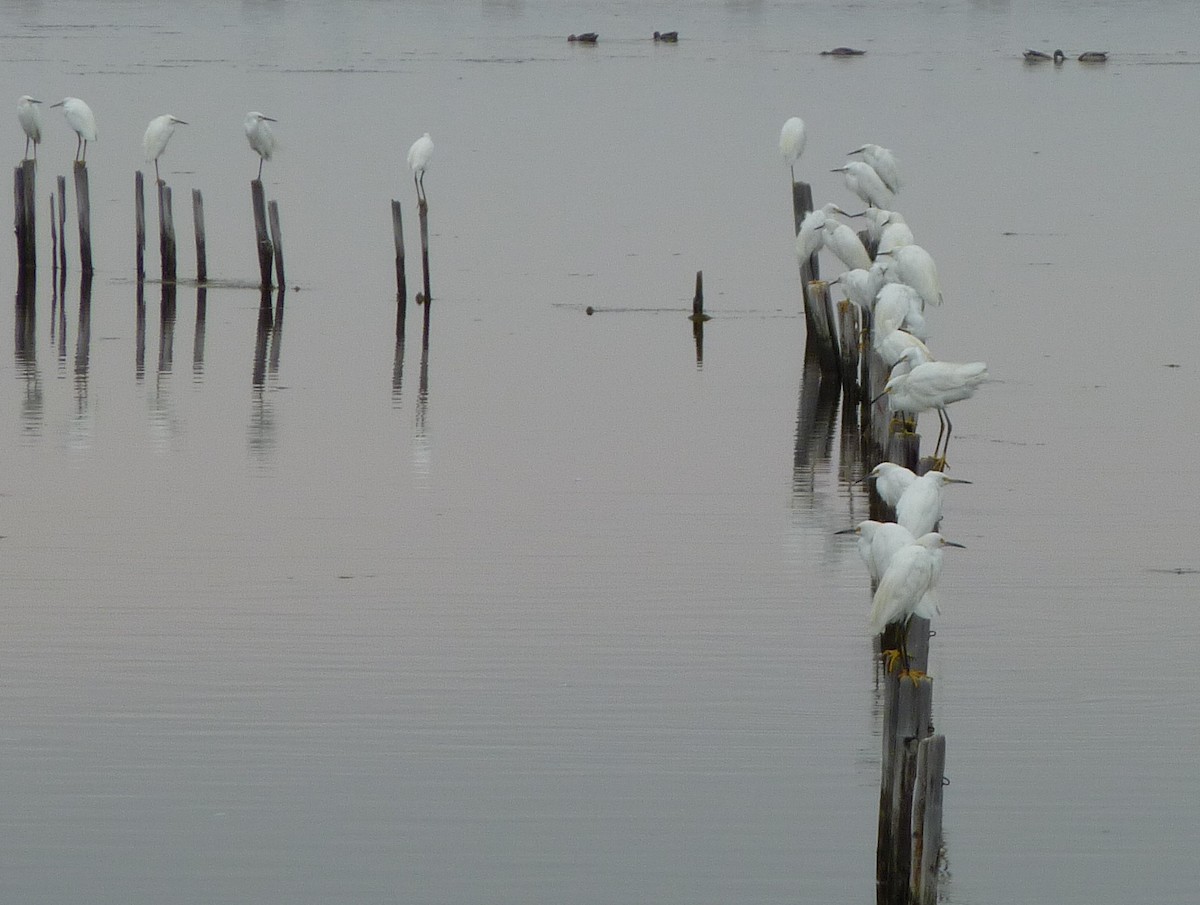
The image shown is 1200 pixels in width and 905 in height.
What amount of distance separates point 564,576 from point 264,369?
8.34 m

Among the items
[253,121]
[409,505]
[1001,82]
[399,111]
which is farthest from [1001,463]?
[1001,82]

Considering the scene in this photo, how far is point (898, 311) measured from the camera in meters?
13.7

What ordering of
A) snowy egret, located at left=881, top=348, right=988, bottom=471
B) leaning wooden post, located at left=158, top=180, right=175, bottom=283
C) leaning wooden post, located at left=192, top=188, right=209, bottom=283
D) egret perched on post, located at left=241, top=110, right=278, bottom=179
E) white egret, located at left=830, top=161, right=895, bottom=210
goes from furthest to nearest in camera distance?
egret perched on post, located at left=241, top=110, right=278, bottom=179 → leaning wooden post, located at left=158, top=180, right=175, bottom=283 → leaning wooden post, located at left=192, top=188, right=209, bottom=283 → white egret, located at left=830, top=161, right=895, bottom=210 → snowy egret, located at left=881, top=348, right=988, bottom=471

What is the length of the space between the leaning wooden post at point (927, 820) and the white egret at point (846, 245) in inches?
417

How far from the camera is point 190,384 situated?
1891 centimetres

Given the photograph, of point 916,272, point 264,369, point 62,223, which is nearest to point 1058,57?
A: point 62,223

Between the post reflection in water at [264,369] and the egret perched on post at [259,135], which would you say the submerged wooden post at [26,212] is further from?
the post reflection in water at [264,369]

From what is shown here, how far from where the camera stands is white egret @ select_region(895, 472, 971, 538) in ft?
29.5

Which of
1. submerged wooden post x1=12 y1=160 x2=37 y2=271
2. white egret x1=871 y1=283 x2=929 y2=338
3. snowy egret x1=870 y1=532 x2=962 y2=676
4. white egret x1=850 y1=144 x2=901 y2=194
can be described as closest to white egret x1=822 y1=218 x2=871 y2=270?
white egret x1=850 y1=144 x2=901 y2=194

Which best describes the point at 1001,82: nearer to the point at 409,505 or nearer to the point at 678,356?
the point at 678,356

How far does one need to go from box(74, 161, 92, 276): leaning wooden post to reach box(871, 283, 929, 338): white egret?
1244cm

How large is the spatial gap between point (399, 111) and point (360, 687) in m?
40.3

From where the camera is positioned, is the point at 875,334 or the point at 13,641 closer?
the point at 13,641

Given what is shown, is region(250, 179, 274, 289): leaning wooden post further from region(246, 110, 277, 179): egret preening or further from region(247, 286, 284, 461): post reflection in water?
region(246, 110, 277, 179): egret preening
